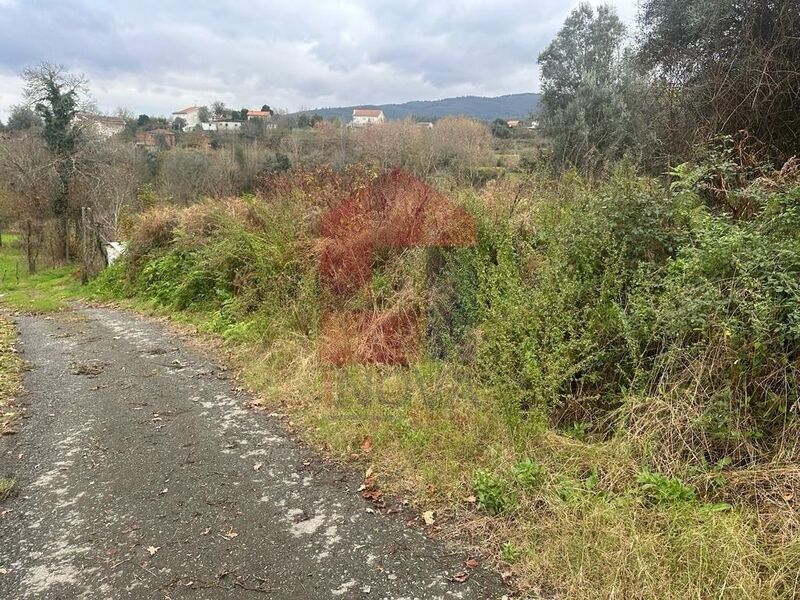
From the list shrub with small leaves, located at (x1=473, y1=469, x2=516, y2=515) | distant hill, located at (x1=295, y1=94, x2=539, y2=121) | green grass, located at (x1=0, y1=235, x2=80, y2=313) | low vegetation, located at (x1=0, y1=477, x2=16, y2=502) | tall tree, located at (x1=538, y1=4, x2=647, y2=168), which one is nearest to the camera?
shrub with small leaves, located at (x1=473, y1=469, x2=516, y2=515)

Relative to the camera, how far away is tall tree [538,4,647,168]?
44.6 ft

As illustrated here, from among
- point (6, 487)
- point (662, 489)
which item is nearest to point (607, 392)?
point (662, 489)

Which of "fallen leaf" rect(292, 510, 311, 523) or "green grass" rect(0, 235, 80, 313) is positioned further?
"green grass" rect(0, 235, 80, 313)

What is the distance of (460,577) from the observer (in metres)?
2.54

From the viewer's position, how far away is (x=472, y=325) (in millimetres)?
4953

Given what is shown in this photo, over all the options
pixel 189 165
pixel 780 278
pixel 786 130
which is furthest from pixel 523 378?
pixel 189 165

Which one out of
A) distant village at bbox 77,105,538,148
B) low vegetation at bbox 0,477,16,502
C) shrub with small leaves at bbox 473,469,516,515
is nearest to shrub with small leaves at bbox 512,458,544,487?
shrub with small leaves at bbox 473,469,516,515

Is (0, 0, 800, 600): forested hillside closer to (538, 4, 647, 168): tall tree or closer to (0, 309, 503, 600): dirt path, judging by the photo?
(0, 309, 503, 600): dirt path

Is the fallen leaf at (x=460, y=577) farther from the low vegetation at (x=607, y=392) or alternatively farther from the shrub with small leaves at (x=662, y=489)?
the shrub with small leaves at (x=662, y=489)

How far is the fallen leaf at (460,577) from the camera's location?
8.28 feet

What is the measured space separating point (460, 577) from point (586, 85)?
15.7 metres

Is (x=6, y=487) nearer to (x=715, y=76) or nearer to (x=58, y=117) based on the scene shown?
(x=715, y=76)

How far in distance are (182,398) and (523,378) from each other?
352cm

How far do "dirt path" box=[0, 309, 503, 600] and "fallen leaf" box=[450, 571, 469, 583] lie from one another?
1.1 inches
